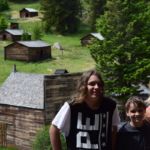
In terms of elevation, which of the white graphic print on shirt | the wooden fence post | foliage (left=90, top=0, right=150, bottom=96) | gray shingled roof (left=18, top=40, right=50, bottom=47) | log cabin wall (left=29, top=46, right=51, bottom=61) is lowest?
log cabin wall (left=29, top=46, right=51, bottom=61)

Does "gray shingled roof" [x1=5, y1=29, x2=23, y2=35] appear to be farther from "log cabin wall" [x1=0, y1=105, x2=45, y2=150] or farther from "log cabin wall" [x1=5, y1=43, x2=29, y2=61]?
"log cabin wall" [x1=0, y1=105, x2=45, y2=150]

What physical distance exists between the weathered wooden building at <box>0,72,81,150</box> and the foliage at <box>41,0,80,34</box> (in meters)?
52.9

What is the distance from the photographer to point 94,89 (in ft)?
16.6

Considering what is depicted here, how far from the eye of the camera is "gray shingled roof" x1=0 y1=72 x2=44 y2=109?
98.4 feet

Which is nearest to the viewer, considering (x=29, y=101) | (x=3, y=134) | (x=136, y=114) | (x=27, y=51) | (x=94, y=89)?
(x=94, y=89)

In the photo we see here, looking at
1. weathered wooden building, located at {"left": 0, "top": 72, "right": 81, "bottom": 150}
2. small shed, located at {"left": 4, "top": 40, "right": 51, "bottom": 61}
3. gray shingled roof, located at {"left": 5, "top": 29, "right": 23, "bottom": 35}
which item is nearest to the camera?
weathered wooden building, located at {"left": 0, "top": 72, "right": 81, "bottom": 150}

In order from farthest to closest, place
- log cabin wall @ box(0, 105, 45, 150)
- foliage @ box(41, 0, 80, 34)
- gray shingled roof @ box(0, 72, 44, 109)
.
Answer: foliage @ box(41, 0, 80, 34), gray shingled roof @ box(0, 72, 44, 109), log cabin wall @ box(0, 105, 45, 150)

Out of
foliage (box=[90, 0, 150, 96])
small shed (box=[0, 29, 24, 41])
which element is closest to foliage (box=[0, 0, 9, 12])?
small shed (box=[0, 29, 24, 41])

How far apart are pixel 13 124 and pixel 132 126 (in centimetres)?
2625

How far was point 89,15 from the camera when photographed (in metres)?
86.7

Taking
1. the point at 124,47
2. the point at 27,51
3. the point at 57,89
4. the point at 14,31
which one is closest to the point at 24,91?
the point at 57,89

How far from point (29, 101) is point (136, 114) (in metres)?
25.3

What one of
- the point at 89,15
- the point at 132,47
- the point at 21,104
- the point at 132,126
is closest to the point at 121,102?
the point at 132,47

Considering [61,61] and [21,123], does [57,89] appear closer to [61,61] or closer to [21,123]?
[21,123]
